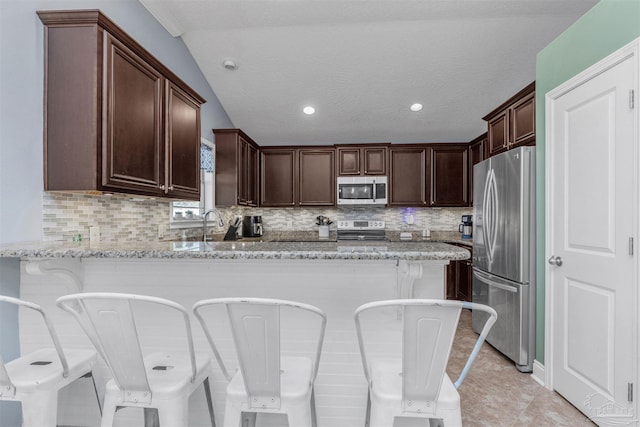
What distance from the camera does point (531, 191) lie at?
2.42m

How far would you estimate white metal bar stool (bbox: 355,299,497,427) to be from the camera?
94cm

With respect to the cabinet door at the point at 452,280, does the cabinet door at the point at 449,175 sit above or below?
above

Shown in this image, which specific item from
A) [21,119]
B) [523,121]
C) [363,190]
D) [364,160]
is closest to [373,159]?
[364,160]

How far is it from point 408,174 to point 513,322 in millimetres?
2515

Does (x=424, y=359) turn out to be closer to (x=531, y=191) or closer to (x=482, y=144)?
(x=531, y=191)

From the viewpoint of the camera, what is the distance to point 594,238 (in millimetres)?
1830

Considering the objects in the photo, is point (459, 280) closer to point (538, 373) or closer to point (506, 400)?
point (538, 373)

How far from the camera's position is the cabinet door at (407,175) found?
4.58m

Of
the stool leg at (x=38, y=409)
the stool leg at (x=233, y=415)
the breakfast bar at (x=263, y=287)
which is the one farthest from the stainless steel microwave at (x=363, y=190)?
the stool leg at (x=38, y=409)

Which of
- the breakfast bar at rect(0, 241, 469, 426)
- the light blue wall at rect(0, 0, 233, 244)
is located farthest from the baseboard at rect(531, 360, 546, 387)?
the light blue wall at rect(0, 0, 233, 244)

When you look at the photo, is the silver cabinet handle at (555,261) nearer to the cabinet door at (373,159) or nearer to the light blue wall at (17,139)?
the cabinet door at (373,159)

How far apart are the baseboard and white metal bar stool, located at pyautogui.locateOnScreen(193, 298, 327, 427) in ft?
6.67

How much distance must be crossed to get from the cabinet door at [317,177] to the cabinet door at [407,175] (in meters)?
0.87

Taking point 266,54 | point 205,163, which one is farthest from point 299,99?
point 205,163
